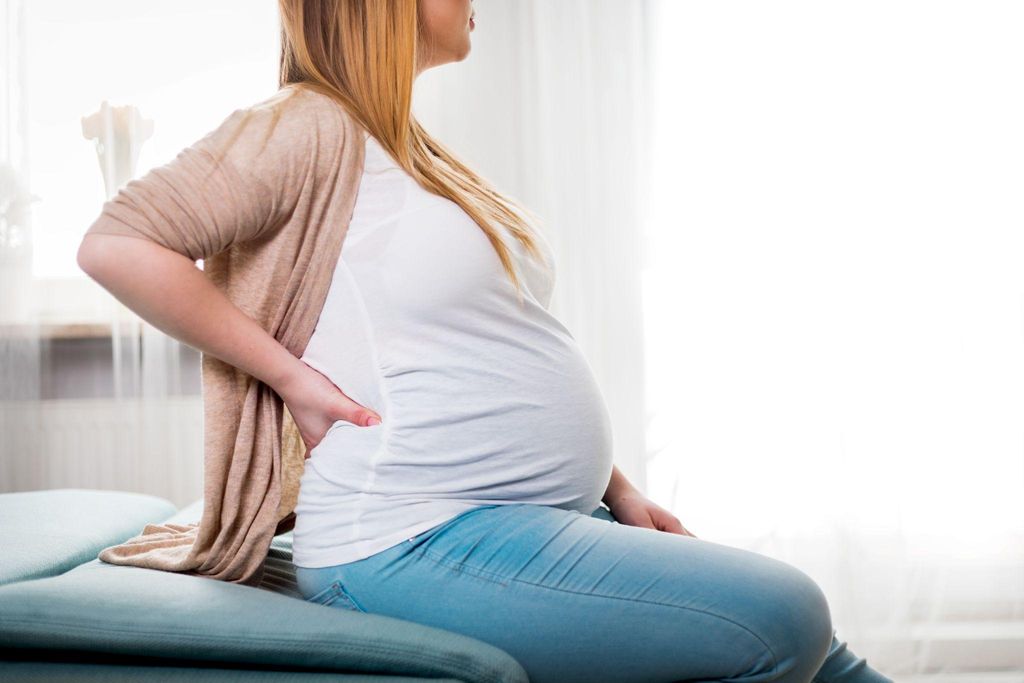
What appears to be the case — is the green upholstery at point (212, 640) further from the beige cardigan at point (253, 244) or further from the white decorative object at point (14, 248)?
the white decorative object at point (14, 248)

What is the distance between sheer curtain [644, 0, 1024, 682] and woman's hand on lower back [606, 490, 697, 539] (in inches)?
49.7

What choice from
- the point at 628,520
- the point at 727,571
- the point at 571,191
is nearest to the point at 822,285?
the point at 571,191

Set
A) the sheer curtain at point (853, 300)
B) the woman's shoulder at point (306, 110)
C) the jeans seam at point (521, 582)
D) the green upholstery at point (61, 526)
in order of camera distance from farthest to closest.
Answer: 1. the sheer curtain at point (853, 300)
2. the green upholstery at point (61, 526)
3. the woman's shoulder at point (306, 110)
4. the jeans seam at point (521, 582)

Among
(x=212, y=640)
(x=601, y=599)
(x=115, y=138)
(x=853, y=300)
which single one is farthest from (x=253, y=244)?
(x=853, y=300)

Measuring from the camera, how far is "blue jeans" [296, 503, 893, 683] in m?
0.79

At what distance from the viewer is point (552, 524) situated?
854 millimetres

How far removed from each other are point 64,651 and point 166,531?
0.32m

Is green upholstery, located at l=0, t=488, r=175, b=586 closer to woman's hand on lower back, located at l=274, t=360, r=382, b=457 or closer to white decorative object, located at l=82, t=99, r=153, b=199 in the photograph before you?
woman's hand on lower back, located at l=274, t=360, r=382, b=457

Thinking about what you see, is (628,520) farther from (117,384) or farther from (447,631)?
(117,384)

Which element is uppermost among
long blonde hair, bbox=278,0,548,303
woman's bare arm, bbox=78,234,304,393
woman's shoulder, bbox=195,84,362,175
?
long blonde hair, bbox=278,0,548,303

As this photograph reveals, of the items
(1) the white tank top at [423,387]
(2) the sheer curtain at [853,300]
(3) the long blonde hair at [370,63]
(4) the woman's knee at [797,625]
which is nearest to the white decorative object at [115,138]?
(2) the sheer curtain at [853,300]

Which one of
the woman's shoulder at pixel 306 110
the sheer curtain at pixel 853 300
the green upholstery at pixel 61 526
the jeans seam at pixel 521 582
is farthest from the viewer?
the sheer curtain at pixel 853 300

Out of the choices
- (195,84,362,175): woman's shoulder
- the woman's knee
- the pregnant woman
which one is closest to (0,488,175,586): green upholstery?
the pregnant woman

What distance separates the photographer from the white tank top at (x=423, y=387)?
872 mm
